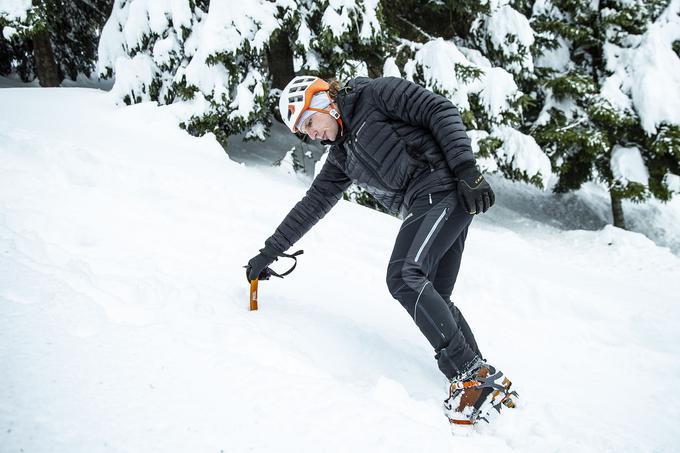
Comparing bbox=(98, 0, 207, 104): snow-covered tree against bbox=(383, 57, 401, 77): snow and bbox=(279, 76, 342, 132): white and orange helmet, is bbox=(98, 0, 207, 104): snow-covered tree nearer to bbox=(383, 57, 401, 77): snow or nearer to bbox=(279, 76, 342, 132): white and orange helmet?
bbox=(383, 57, 401, 77): snow

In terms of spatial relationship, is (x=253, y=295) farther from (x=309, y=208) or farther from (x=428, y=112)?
(x=428, y=112)

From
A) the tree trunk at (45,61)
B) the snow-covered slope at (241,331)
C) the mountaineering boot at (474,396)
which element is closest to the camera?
the snow-covered slope at (241,331)

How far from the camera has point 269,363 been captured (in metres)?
2.17

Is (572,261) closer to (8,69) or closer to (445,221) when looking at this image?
(445,221)

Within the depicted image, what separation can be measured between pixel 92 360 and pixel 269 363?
2.55ft

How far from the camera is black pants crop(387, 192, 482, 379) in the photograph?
2.27m

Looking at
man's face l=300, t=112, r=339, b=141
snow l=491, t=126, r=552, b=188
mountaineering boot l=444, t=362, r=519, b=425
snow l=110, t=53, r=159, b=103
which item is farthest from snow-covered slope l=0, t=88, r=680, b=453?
snow l=491, t=126, r=552, b=188

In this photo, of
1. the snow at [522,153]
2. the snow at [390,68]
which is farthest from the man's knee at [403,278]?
the snow at [522,153]

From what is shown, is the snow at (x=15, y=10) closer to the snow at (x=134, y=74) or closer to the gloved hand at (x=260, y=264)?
the snow at (x=134, y=74)

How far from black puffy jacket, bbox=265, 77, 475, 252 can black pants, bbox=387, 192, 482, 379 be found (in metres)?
0.13

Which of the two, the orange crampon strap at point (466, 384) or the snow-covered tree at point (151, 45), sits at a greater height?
the snow-covered tree at point (151, 45)

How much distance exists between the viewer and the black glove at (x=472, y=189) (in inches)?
89.4

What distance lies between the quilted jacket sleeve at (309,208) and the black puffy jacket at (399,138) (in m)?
0.18

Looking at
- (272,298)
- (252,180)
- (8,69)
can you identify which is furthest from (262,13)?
(8,69)
